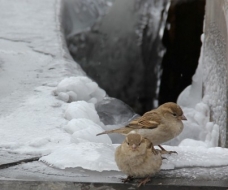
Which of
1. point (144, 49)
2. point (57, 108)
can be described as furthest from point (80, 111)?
point (144, 49)

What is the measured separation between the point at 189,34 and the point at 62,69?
3929mm

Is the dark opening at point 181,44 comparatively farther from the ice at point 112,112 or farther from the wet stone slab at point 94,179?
the wet stone slab at point 94,179

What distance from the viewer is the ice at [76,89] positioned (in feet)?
19.5

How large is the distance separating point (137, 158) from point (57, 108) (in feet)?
6.96

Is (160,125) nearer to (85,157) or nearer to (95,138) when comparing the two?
(85,157)

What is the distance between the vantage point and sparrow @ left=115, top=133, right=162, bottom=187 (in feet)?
11.6

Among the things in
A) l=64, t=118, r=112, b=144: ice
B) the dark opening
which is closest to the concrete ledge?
l=64, t=118, r=112, b=144: ice

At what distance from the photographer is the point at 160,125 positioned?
432 cm

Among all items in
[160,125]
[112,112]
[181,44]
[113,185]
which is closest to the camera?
[113,185]

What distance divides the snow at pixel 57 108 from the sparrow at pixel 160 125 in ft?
0.48

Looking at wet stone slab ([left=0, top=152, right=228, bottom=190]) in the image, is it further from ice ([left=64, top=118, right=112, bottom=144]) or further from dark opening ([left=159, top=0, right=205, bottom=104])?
dark opening ([left=159, top=0, right=205, bottom=104])

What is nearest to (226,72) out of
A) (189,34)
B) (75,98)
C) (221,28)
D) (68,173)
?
(221,28)

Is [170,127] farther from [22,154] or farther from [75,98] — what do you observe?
[75,98]

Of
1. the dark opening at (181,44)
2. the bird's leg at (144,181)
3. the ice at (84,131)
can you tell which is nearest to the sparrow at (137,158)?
the bird's leg at (144,181)
